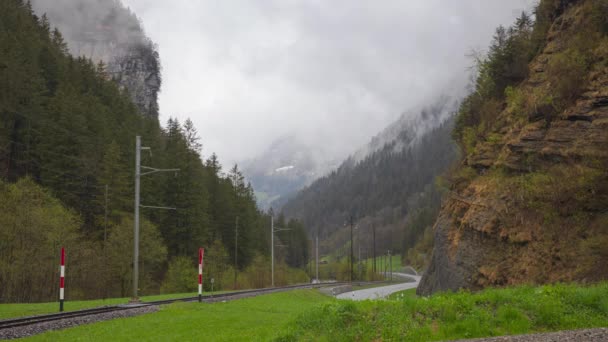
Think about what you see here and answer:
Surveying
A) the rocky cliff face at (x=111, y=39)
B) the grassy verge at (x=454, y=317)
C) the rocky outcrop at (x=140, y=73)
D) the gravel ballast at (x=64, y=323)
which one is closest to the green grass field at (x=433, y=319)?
the grassy verge at (x=454, y=317)

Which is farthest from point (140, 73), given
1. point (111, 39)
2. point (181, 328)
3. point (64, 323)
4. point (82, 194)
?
point (181, 328)

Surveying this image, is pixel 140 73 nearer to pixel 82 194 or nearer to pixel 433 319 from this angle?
pixel 82 194

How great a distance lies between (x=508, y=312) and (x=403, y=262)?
19173 cm

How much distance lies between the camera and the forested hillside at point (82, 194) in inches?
1447

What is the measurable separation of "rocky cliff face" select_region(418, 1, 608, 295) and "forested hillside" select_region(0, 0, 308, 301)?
95.1 feet

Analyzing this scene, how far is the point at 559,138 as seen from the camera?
23.0 m

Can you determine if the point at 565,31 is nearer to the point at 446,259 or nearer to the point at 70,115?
the point at 446,259

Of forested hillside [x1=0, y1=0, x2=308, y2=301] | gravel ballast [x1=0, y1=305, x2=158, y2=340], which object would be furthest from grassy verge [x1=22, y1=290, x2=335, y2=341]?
forested hillside [x1=0, y1=0, x2=308, y2=301]

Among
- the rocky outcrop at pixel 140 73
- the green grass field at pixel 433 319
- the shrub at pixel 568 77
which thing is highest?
the rocky outcrop at pixel 140 73

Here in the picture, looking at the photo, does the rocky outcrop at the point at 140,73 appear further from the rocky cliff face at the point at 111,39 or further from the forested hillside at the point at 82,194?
the forested hillside at the point at 82,194

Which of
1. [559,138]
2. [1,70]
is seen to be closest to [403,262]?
[1,70]

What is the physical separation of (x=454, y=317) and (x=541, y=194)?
40.7ft

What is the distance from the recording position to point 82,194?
184ft

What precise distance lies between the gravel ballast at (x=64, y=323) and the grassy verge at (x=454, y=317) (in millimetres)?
7335
